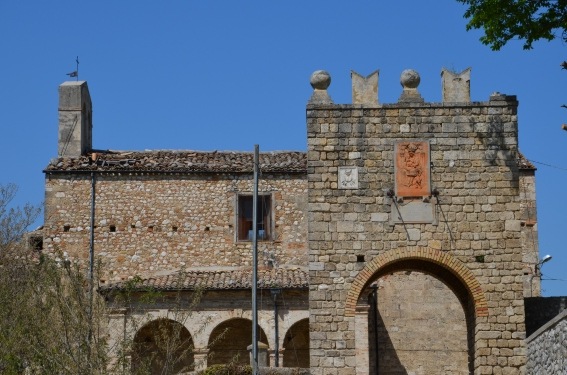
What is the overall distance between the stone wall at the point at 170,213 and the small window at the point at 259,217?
0.61 feet

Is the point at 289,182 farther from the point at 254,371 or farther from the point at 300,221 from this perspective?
the point at 254,371

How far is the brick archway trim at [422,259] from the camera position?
22.6m

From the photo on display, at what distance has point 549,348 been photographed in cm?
2028

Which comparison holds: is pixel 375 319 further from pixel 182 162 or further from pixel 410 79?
pixel 410 79

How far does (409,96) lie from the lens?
23.4 meters

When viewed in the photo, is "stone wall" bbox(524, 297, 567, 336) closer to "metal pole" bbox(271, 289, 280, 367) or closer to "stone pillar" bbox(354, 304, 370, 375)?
"stone pillar" bbox(354, 304, 370, 375)

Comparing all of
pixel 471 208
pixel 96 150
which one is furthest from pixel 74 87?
pixel 471 208

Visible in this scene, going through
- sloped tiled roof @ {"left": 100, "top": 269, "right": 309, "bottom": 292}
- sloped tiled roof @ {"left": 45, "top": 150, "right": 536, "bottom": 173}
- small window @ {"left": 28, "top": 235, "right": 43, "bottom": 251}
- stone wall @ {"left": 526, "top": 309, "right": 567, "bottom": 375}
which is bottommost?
stone wall @ {"left": 526, "top": 309, "right": 567, "bottom": 375}

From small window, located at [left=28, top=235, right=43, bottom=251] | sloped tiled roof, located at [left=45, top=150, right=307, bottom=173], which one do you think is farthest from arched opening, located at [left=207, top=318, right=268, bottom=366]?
small window, located at [left=28, top=235, right=43, bottom=251]

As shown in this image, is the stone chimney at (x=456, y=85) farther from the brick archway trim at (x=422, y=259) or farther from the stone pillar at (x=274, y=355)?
the stone pillar at (x=274, y=355)

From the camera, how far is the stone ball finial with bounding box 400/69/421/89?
2344cm

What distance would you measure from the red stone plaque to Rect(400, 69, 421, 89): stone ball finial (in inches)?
46.5

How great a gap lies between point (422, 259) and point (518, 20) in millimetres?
4652

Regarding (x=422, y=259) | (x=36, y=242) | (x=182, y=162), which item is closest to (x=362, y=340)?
(x=182, y=162)
